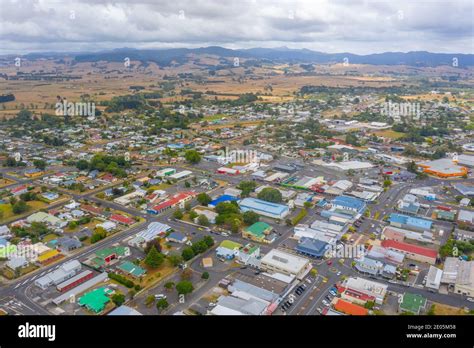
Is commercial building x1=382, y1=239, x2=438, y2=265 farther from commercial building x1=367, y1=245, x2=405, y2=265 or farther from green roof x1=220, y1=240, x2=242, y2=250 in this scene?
green roof x1=220, y1=240, x2=242, y2=250

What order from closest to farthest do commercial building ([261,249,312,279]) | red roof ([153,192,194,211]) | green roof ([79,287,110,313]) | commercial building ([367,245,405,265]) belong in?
green roof ([79,287,110,313]), commercial building ([261,249,312,279]), commercial building ([367,245,405,265]), red roof ([153,192,194,211])

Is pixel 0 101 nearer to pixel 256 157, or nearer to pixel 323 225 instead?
pixel 256 157

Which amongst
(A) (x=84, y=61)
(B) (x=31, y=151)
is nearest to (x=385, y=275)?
(B) (x=31, y=151)

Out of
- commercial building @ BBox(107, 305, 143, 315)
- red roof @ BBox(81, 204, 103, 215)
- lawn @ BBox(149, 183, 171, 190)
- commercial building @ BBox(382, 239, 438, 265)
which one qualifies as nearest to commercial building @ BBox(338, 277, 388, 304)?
commercial building @ BBox(382, 239, 438, 265)

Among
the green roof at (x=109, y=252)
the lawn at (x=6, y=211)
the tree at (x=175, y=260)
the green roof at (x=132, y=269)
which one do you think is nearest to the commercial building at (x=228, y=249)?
the tree at (x=175, y=260)

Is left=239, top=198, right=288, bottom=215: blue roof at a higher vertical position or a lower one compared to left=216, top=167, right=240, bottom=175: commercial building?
lower

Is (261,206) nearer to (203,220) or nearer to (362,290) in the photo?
(203,220)
